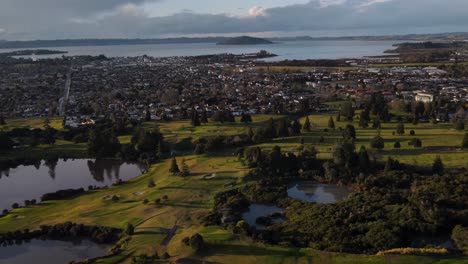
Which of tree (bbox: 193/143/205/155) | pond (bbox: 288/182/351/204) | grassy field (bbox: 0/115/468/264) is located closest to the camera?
grassy field (bbox: 0/115/468/264)

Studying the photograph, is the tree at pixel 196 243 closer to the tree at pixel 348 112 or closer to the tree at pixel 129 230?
the tree at pixel 129 230

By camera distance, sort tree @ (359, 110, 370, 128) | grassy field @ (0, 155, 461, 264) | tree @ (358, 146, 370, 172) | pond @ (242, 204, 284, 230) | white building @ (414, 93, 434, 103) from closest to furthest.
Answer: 1. grassy field @ (0, 155, 461, 264)
2. pond @ (242, 204, 284, 230)
3. tree @ (358, 146, 370, 172)
4. tree @ (359, 110, 370, 128)
5. white building @ (414, 93, 434, 103)

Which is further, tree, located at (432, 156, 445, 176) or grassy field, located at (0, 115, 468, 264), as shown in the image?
tree, located at (432, 156, 445, 176)

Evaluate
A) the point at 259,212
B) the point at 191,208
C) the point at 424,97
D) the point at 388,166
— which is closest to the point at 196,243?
the point at 191,208

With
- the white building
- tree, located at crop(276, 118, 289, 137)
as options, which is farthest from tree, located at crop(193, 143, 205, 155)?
the white building

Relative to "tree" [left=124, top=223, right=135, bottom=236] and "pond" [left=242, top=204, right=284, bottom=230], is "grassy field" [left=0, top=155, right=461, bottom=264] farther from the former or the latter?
"pond" [left=242, top=204, right=284, bottom=230]

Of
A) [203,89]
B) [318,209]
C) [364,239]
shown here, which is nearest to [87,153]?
[318,209]

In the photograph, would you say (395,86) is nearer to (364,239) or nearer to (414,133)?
(414,133)
